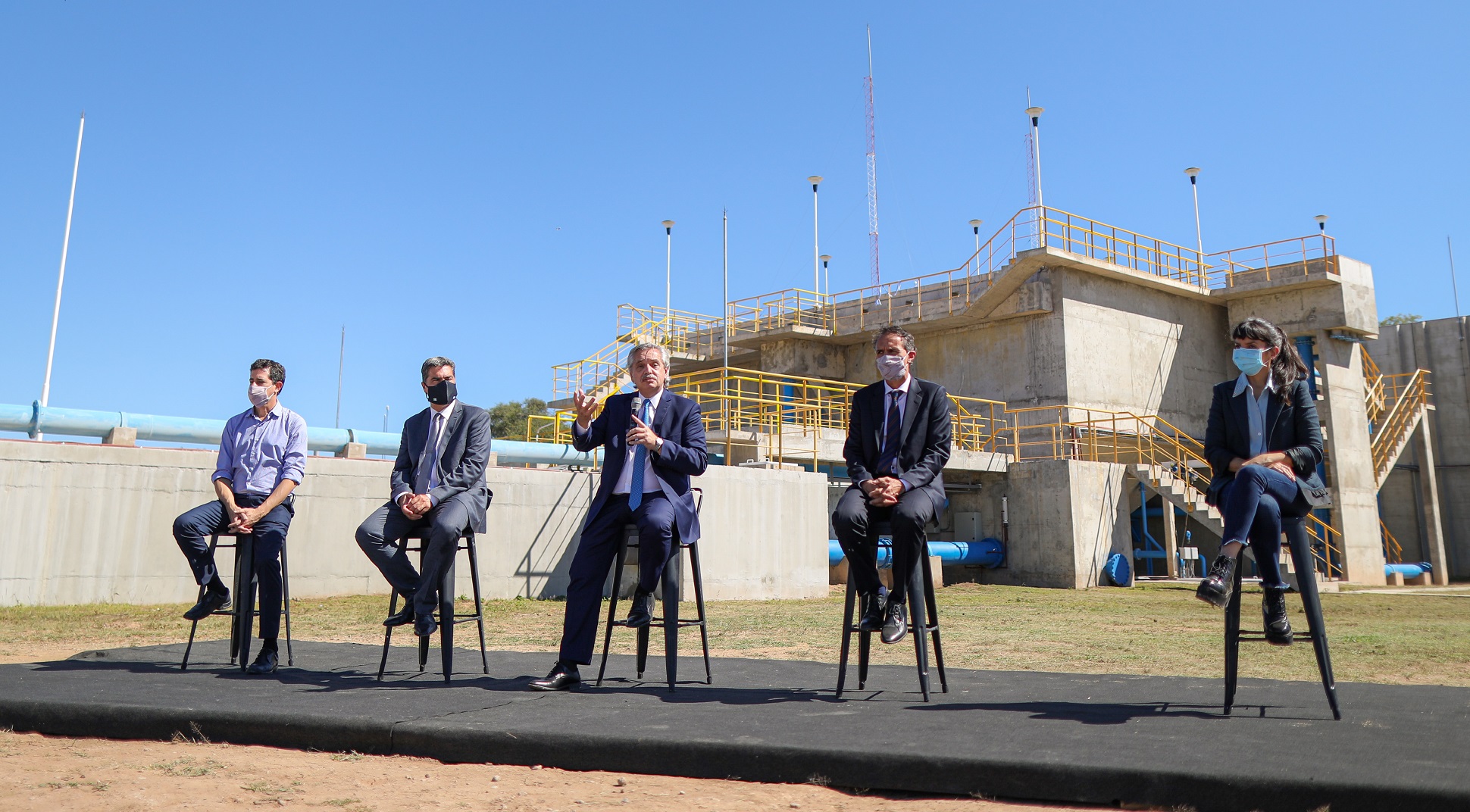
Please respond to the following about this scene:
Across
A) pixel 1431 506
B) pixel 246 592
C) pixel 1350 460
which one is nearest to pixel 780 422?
pixel 246 592

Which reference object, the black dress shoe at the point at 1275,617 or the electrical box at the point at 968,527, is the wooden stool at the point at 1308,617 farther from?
the electrical box at the point at 968,527

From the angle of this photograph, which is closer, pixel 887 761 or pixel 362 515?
pixel 887 761

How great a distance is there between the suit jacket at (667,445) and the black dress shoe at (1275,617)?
2.58m

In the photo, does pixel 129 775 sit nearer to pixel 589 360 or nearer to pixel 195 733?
pixel 195 733

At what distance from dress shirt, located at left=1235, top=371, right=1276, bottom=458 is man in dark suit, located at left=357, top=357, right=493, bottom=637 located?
3.62 metres

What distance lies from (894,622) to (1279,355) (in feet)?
6.59

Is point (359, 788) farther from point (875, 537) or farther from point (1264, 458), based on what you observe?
point (1264, 458)

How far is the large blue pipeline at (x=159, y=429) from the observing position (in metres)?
13.8

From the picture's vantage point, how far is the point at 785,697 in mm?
4820

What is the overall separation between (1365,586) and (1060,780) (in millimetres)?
25982

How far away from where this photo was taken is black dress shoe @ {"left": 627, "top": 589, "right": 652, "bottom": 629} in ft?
16.9

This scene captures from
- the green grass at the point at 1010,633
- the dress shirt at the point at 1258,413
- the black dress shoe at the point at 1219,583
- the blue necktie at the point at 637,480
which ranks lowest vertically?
the green grass at the point at 1010,633

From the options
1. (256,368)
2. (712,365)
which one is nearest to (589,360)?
(712,365)

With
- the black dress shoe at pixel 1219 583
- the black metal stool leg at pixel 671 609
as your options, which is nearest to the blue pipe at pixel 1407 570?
the black dress shoe at pixel 1219 583
